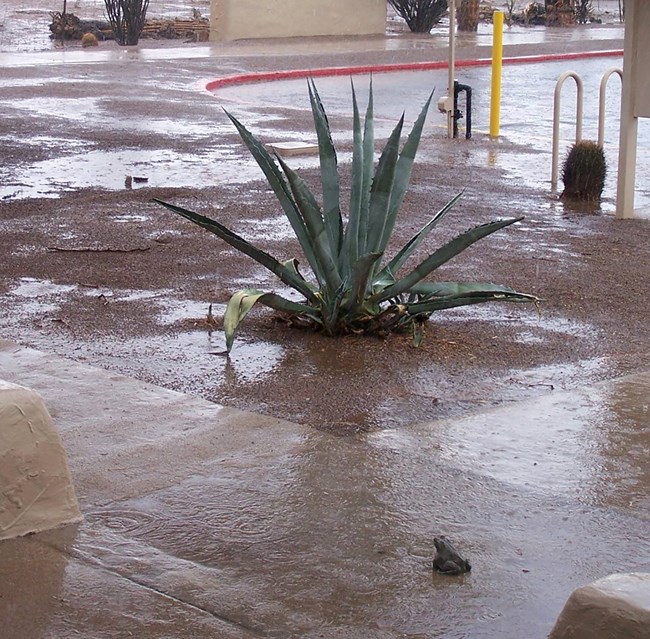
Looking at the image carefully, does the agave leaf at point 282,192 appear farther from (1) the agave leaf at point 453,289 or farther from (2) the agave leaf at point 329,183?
(1) the agave leaf at point 453,289

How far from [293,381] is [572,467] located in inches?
64.3

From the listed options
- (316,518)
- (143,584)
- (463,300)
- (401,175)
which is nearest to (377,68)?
(401,175)

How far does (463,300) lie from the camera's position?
6.82 meters

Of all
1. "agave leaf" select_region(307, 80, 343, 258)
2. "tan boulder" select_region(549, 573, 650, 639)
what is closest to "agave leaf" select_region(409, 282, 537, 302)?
"agave leaf" select_region(307, 80, 343, 258)

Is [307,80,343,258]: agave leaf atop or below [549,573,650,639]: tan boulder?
atop

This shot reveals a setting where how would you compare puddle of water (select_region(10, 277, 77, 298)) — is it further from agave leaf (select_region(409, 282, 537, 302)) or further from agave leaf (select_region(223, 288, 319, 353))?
agave leaf (select_region(409, 282, 537, 302))

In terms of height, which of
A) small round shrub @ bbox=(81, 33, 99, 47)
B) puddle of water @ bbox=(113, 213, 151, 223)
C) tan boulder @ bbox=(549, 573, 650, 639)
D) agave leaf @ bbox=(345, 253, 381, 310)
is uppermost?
small round shrub @ bbox=(81, 33, 99, 47)

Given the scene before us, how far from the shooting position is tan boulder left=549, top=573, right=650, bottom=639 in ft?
9.61

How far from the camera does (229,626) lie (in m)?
3.70

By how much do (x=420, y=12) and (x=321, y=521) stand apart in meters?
37.7

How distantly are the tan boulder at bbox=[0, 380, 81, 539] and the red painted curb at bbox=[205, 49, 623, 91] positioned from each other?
1868 cm

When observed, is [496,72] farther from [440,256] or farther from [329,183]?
[440,256]

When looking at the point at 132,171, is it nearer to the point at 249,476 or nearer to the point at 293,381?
the point at 293,381

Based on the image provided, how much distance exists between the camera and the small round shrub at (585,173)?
1194cm
